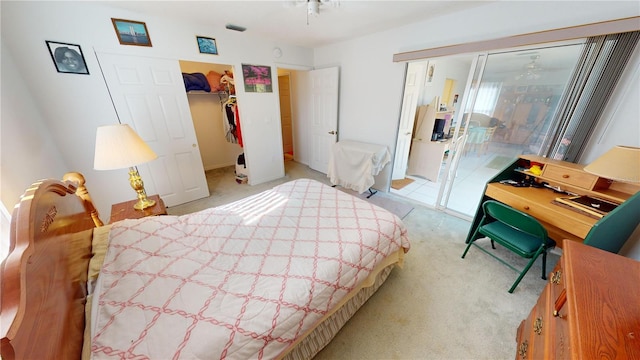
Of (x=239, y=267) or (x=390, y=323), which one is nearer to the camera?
(x=239, y=267)

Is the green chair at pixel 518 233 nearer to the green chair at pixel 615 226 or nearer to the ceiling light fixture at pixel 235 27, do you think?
the green chair at pixel 615 226

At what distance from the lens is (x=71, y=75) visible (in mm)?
1966

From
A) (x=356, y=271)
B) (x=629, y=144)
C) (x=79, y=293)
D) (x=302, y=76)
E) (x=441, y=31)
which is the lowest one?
(x=356, y=271)

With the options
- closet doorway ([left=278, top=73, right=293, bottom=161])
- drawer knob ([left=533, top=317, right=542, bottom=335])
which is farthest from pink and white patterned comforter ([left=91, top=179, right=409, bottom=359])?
closet doorway ([left=278, top=73, right=293, bottom=161])

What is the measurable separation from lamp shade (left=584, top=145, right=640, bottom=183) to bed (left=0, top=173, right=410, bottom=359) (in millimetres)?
1316

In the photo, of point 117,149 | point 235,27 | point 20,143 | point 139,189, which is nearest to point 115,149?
point 117,149

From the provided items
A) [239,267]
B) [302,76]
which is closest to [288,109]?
[302,76]

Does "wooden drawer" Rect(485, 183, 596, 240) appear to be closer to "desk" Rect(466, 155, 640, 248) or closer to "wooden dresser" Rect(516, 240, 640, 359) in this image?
"desk" Rect(466, 155, 640, 248)

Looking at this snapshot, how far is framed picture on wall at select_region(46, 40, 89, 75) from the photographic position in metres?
1.85

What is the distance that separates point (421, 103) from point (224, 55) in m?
3.25

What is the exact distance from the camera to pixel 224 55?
8.93ft

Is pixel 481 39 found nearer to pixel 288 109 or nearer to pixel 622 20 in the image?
pixel 622 20

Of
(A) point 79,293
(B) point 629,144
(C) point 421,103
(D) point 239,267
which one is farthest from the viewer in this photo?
(C) point 421,103

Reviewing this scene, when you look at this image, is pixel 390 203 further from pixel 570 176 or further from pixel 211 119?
pixel 211 119
